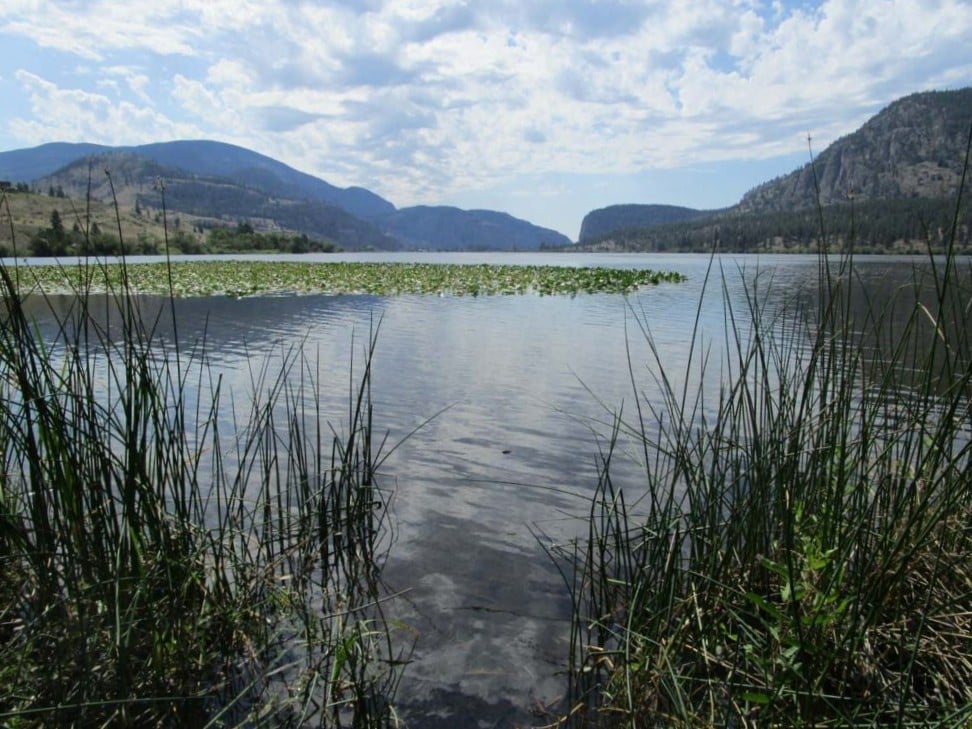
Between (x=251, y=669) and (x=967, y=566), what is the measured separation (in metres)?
3.55

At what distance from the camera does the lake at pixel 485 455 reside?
11.5 feet

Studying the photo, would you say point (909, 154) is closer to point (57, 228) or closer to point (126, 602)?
point (57, 228)

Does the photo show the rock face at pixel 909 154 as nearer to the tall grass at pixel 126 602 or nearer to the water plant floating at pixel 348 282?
the water plant floating at pixel 348 282

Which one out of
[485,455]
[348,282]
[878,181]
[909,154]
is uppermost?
[909,154]

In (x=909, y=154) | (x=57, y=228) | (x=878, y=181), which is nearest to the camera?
(x=57, y=228)

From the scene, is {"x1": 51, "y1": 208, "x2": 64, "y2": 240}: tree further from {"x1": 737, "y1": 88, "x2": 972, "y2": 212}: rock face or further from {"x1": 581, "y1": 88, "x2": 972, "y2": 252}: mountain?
{"x1": 737, "y1": 88, "x2": 972, "y2": 212}: rock face

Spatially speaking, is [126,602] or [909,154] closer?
[126,602]

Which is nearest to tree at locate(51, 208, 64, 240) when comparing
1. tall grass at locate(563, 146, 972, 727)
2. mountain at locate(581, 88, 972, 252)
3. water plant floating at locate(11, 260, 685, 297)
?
tall grass at locate(563, 146, 972, 727)

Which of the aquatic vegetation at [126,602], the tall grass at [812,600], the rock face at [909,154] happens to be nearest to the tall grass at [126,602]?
the aquatic vegetation at [126,602]

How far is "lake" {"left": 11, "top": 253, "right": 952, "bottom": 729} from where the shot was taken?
11.5 ft

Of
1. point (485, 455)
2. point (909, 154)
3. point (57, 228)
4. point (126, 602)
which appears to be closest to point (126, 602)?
point (126, 602)

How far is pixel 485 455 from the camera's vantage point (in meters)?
6.98

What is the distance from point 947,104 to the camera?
177 metres

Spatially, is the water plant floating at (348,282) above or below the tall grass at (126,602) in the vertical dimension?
above
